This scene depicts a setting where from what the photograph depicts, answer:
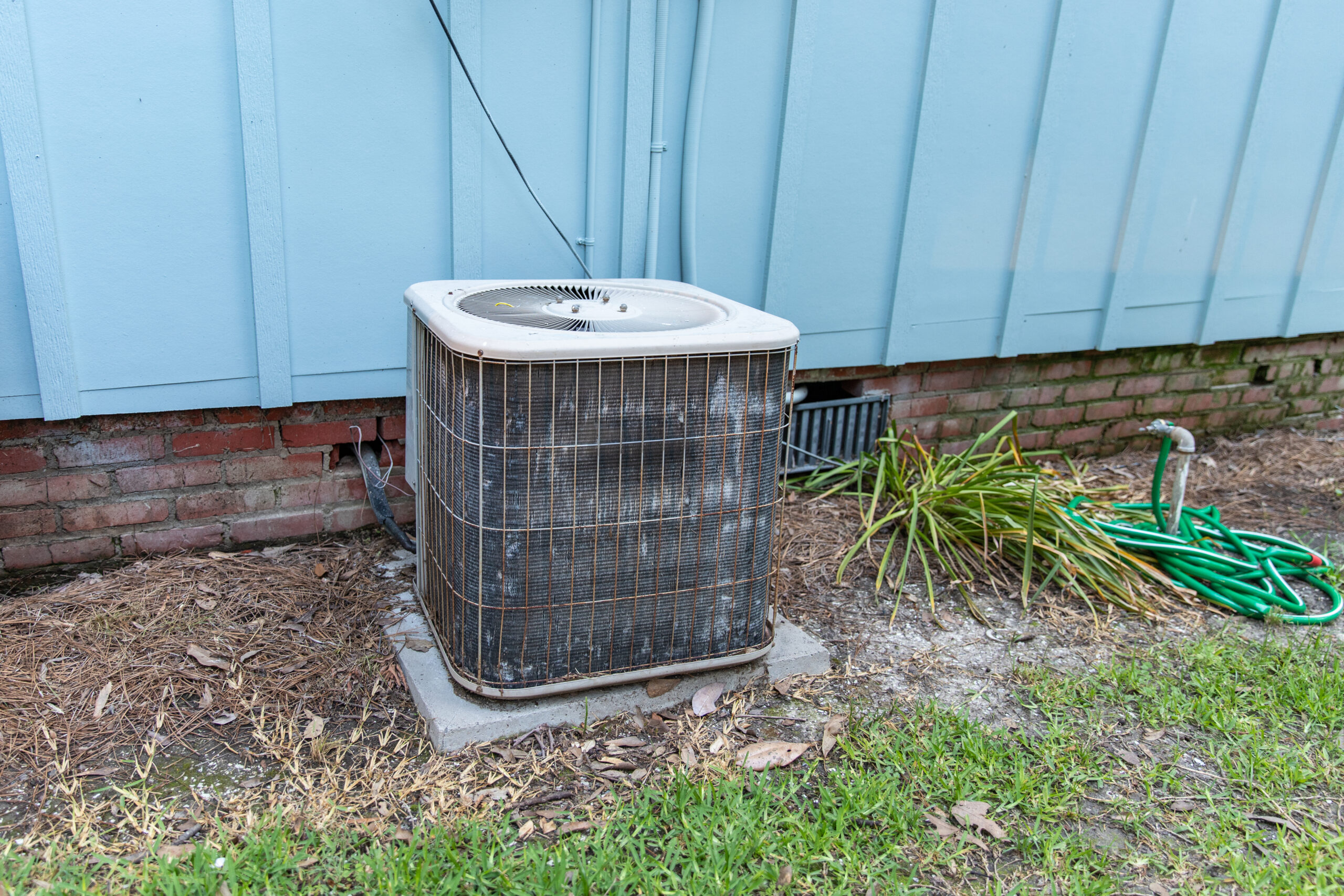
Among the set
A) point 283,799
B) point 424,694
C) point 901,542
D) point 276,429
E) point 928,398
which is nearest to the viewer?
point 283,799

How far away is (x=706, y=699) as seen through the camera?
242 cm

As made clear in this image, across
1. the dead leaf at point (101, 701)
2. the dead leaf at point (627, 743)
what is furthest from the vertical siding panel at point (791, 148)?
the dead leaf at point (101, 701)

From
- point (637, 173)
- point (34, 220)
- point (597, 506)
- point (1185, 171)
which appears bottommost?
point (597, 506)

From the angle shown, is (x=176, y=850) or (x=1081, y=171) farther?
(x=1081, y=171)

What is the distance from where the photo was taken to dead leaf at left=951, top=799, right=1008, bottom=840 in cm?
203

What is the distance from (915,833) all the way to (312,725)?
4.53ft

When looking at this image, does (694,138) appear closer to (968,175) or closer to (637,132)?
(637,132)

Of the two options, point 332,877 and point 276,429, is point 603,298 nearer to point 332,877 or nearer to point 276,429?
point 276,429

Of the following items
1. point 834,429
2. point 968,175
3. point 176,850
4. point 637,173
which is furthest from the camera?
point 834,429

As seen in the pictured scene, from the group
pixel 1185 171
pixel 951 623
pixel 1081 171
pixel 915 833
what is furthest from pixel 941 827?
pixel 1185 171

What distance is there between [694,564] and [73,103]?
193cm

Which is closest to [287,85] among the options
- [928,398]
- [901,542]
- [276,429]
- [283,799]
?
[276,429]

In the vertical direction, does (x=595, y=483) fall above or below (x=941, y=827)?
above

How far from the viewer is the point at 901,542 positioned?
3342mm
